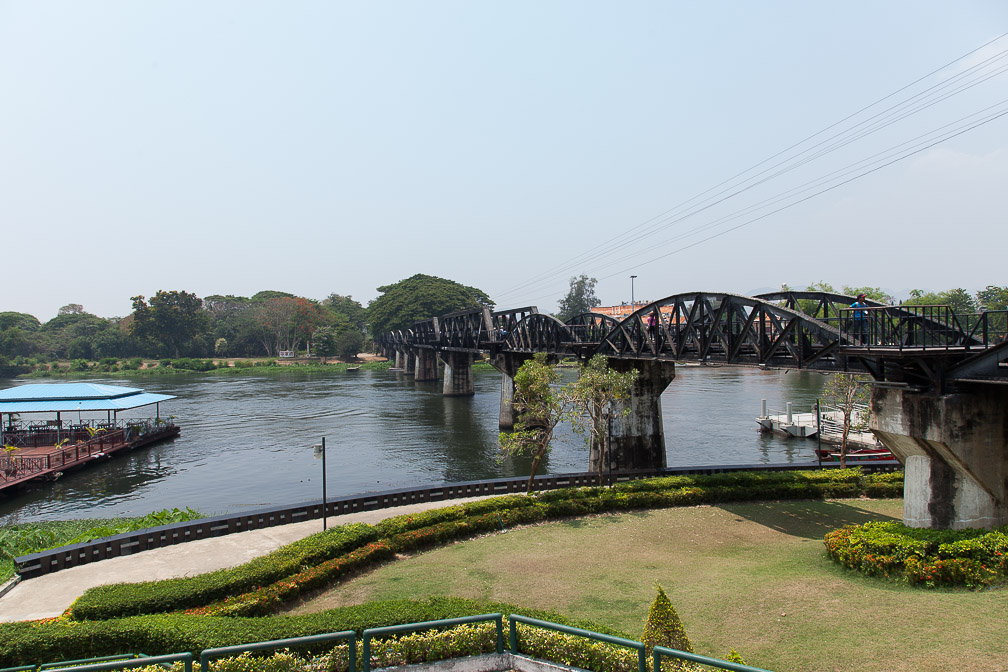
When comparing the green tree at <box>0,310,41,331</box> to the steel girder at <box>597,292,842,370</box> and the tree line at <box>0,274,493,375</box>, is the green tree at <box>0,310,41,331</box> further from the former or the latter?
the steel girder at <box>597,292,842,370</box>

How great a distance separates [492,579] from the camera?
18.3 meters

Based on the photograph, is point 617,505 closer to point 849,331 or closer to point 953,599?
point 849,331

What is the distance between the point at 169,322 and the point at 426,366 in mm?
70341

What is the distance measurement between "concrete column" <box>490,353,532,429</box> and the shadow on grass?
36.5m

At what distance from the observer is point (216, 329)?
16438 cm

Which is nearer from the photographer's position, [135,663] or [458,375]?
[135,663]

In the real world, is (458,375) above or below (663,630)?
above

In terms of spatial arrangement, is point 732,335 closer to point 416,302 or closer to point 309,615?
point 309,615

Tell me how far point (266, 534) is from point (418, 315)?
123203 millimetres

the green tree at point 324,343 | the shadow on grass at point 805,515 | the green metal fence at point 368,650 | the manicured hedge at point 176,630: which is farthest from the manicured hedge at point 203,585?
the green tree at point 324,343

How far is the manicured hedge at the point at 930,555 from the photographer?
15641 millimetres

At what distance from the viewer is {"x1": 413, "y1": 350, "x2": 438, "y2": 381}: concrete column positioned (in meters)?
118

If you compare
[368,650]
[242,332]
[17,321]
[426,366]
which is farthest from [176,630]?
[17,321]

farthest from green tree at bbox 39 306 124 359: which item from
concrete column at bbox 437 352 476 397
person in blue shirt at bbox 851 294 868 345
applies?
person in blue shirt at bbox 851 294 868 345
